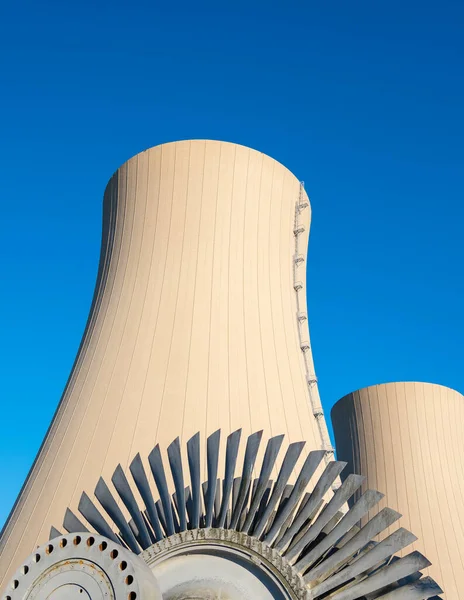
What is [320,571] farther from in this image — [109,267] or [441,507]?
[441,507]

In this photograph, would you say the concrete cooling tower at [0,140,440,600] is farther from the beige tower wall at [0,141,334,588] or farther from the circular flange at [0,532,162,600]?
the circular flange at [0,532,162,600]

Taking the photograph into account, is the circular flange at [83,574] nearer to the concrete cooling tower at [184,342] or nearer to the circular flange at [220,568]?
the circular flange at [220,568]

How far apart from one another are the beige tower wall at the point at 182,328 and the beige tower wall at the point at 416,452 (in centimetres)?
305

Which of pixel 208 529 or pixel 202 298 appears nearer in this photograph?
pixel 208 529

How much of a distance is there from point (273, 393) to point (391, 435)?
4309 mm

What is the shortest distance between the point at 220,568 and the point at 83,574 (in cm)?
52

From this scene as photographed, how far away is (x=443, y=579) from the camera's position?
308 inches

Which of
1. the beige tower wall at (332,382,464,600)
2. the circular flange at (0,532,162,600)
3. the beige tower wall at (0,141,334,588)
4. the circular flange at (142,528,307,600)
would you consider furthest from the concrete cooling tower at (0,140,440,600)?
the beige tower wall at (332,382,464,600)

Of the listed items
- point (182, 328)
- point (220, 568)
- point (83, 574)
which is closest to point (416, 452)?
point (182, 328)

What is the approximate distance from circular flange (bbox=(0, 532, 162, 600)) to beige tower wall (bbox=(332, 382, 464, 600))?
7.02 metres

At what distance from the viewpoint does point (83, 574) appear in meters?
1.83

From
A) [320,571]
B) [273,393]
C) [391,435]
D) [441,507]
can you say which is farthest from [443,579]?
[320,571]

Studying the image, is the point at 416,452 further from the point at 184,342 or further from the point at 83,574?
the point at 83,574

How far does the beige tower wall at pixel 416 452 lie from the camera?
27.1 feet
